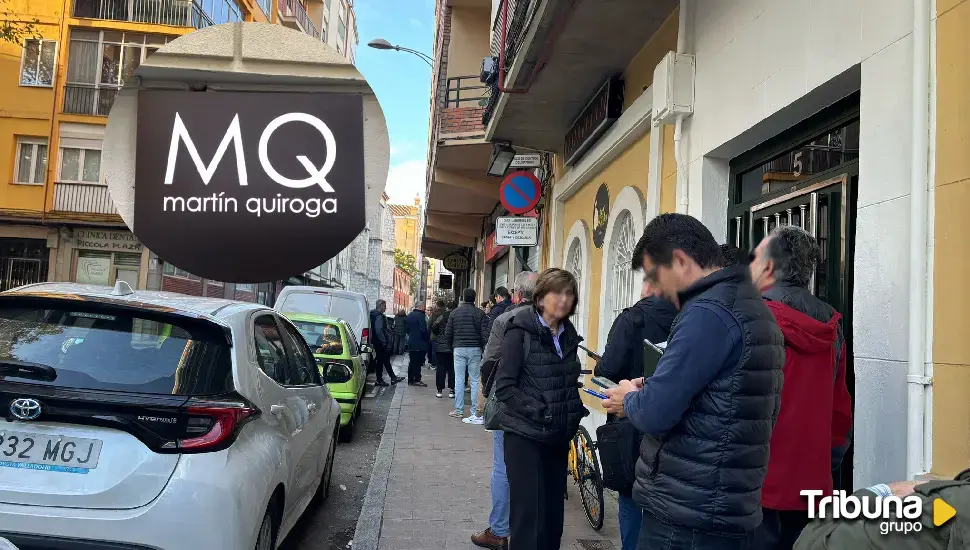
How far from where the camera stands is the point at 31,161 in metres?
25.7

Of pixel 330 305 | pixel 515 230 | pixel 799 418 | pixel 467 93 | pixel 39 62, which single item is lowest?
pixel 799 418

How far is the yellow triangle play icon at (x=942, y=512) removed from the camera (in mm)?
1352

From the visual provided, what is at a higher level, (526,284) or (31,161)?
(31,161)

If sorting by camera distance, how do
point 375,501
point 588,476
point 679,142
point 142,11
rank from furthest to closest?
point 142,11
point 679,142
point 375,501
point 588,476

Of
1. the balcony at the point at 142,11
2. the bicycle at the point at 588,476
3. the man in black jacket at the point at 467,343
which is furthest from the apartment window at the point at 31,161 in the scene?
the bicycle at the point at 588,476

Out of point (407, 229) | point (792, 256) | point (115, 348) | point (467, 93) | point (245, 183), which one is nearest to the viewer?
point (245, 183)

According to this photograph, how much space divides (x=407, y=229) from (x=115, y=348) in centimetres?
11650

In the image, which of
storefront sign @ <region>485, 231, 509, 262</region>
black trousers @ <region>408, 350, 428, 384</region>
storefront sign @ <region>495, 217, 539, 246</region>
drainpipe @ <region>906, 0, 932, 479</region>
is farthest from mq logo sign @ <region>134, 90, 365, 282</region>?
storefront sign @ <region>485, 231, 509, 262</region>

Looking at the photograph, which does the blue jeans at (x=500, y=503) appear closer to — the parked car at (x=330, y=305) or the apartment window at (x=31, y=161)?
the parked car at (x=330, y=305)

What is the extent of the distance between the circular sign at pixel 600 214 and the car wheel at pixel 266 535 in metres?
5.85

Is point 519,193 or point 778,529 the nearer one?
point 778,529

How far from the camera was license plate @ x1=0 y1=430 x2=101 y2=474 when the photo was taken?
2.87 metres

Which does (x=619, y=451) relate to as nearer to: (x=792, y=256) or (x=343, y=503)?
(x=792, y=256)

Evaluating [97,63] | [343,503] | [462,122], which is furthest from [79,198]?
[343,503]
